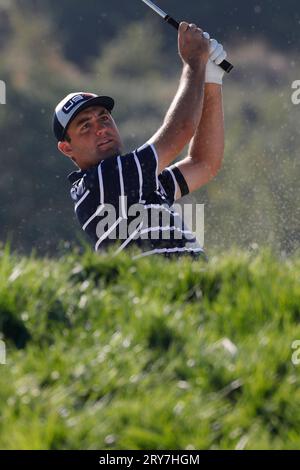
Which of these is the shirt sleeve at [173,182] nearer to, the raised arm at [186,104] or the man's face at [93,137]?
the man's face at [93,137]

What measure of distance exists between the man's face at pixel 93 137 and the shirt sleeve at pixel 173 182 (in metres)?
0.44

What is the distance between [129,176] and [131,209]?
0.20m

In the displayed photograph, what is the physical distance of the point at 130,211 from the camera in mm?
6719

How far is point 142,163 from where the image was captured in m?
6.54

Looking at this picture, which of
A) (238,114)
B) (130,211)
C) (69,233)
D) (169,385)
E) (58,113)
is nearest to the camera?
(169,385)

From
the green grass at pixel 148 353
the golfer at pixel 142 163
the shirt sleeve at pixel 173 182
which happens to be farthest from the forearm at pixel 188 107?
the green grass at pixel 148 353

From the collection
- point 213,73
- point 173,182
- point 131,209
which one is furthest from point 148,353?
point 213,73

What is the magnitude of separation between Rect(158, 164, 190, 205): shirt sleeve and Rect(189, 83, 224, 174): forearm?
0.23 m

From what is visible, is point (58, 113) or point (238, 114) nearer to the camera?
point (58, 113)

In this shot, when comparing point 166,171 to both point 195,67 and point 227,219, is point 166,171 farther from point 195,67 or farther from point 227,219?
point 227,219

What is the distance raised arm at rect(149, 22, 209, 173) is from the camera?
21.6ft

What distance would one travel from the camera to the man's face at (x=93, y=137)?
7109mm
